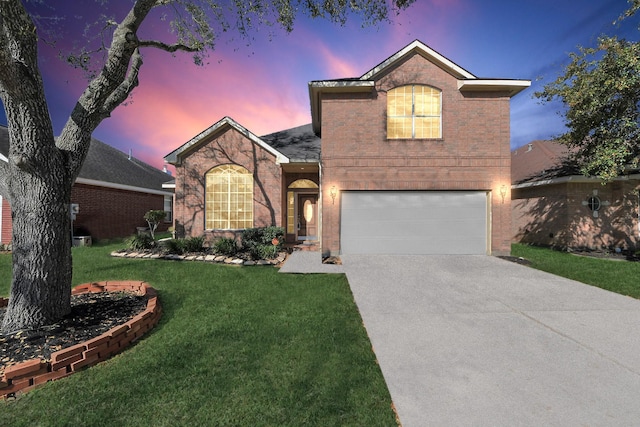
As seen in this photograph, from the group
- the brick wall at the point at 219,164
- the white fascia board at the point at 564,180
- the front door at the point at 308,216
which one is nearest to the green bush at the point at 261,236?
the brick wall at the point at 219,164

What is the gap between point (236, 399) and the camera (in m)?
2.56

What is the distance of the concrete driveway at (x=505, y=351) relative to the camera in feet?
8.21

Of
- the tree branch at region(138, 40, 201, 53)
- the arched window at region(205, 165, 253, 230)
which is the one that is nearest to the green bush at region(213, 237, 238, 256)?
the arched window at region(205, 165, 253, 230)

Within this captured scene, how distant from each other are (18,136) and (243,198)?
810 cm

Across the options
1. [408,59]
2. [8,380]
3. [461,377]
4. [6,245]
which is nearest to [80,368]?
[8,380]

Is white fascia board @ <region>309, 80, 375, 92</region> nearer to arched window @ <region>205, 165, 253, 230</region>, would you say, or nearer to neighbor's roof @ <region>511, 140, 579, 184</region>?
arched window @ <region>205, 165, 253, 230</region>

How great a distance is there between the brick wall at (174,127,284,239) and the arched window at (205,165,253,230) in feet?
0.69

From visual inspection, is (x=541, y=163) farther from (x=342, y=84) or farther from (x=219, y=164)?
(x=219, y=164)

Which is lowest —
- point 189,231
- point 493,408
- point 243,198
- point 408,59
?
point 493,408

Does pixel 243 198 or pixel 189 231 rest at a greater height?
pixel 243 198

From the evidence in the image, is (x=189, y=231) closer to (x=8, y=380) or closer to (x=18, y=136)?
(x=18, y=136)

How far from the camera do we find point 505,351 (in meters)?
3.49

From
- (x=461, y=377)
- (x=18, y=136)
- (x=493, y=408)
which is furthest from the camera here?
(x=18, y=136)

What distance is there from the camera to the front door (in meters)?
13.8
